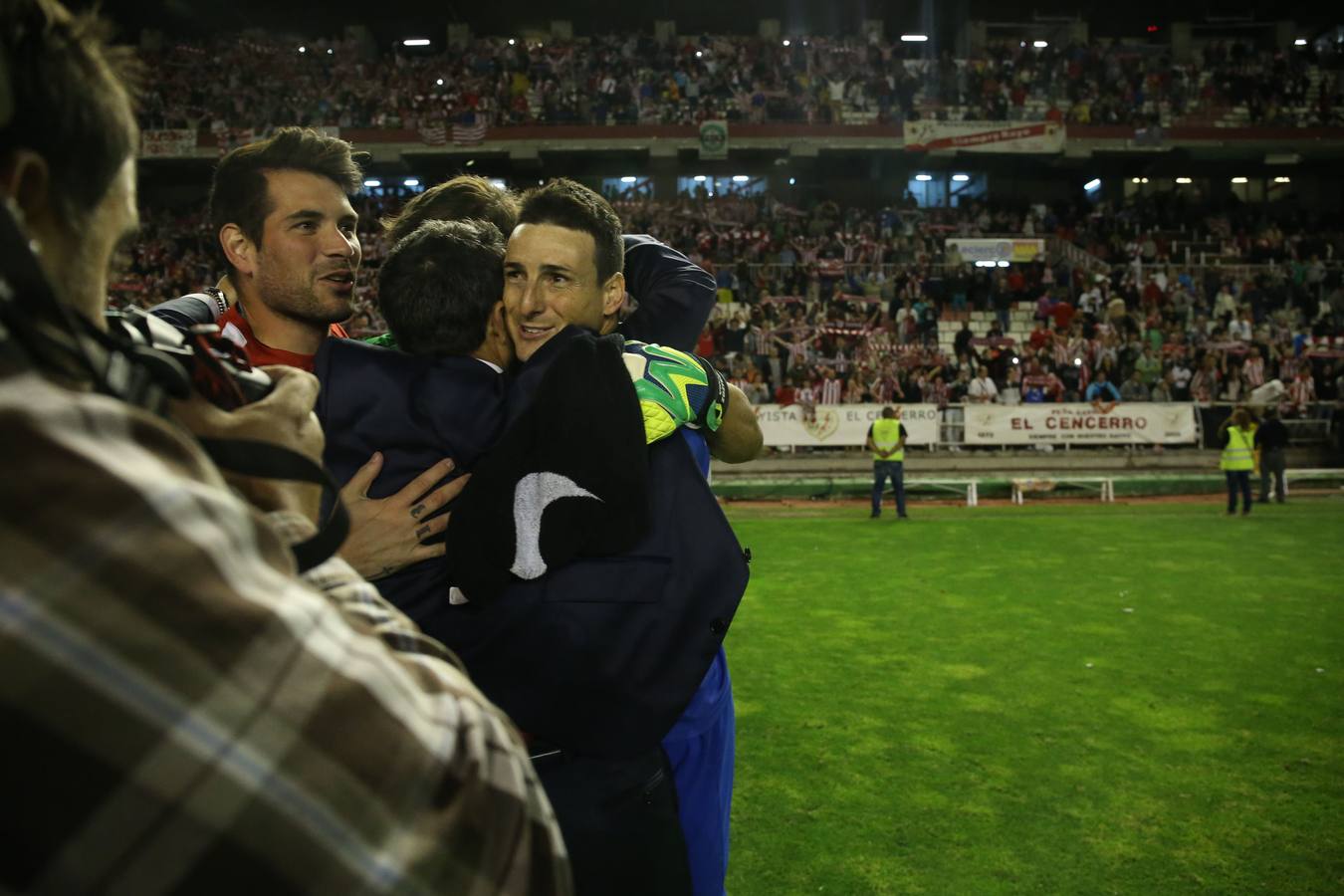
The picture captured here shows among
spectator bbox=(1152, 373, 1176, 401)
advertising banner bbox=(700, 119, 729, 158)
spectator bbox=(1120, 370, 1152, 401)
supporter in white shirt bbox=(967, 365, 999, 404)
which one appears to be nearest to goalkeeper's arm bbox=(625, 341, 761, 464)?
supporter in white shirt bbox=(967, 365, 999, 404)

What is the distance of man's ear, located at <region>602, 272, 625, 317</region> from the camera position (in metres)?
2.30

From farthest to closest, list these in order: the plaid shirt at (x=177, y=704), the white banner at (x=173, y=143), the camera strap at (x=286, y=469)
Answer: the white banner at (x=173, y=143) → the camera strap at (x=286, y=469) → the plaid shirt at (x=177, y=704)

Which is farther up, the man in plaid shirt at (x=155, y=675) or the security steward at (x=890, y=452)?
the man in plaid shirt at (x=155, y=675)

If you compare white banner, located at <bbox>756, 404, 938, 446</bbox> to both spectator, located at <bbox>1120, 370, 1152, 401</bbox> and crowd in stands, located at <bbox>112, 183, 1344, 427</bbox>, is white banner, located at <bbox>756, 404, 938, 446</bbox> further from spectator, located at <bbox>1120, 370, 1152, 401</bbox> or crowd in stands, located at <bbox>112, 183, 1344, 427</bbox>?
spectator, located at <bbox>1120, 370, 1152, 401</bbox>

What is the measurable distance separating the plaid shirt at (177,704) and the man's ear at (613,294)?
5.09ft

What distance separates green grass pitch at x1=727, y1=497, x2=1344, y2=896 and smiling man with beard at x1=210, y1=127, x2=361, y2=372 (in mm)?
2677

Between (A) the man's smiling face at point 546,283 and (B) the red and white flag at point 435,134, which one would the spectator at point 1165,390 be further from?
(B) the red and white flag at point 435,134

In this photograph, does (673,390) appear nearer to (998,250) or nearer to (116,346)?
(116,346)

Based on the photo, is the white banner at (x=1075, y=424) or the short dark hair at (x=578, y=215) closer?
the short dark hair at (x=578, y=215)

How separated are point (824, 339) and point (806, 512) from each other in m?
8.27

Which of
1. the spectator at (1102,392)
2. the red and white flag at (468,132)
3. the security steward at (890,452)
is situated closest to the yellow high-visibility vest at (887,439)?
the security steward at (890,452)

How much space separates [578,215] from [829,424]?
17.9 meters

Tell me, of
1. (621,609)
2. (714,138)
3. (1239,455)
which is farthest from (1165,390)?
(621,609)

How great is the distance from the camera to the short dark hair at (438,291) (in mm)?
1983
